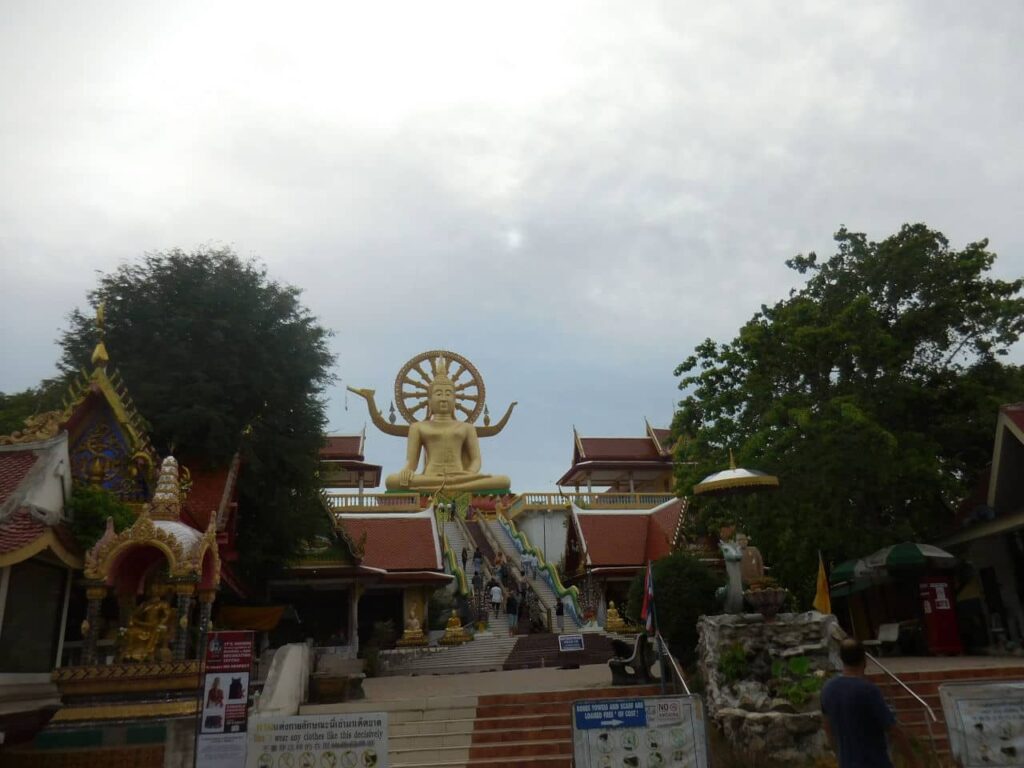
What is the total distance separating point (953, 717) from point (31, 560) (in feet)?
33.6

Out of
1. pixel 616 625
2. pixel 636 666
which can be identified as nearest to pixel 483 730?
pixel 636 666

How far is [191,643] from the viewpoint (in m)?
11.5

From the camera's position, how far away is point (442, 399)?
4012 cm

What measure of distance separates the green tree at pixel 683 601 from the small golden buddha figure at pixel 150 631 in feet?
23.2

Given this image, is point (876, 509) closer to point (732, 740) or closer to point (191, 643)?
point (732, 740)

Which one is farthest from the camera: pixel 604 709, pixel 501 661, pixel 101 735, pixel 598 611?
pixel 598 611

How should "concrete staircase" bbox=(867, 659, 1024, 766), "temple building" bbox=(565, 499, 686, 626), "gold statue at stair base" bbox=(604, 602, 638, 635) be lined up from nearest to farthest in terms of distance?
"concrete staircase" bbox=(867, 659, 1024, 766) → "gold statue at stair base" bbox=(604, 602, 638, 635) → "temple building" bbox=(565, 499, 686, 626)

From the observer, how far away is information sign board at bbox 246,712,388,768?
5.96m

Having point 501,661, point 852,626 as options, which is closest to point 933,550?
point 852,626

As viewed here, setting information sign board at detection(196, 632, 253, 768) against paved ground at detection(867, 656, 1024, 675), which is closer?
information sign board at detection(196, 632, 253, 768)

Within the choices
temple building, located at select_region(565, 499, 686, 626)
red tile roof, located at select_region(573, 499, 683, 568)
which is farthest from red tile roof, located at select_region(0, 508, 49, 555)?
red tile roof, located at select_region(573, 499, 683, 568)

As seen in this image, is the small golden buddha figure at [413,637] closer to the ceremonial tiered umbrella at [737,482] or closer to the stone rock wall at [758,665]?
the ceremonial tiered umbrella at [737,482]

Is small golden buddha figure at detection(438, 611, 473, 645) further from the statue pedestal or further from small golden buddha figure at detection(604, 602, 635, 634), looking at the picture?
small golden buddha figure at detection(604, 602, 635, 634)

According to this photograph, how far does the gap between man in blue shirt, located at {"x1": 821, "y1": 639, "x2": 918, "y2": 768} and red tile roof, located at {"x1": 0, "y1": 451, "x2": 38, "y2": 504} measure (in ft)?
32.7
